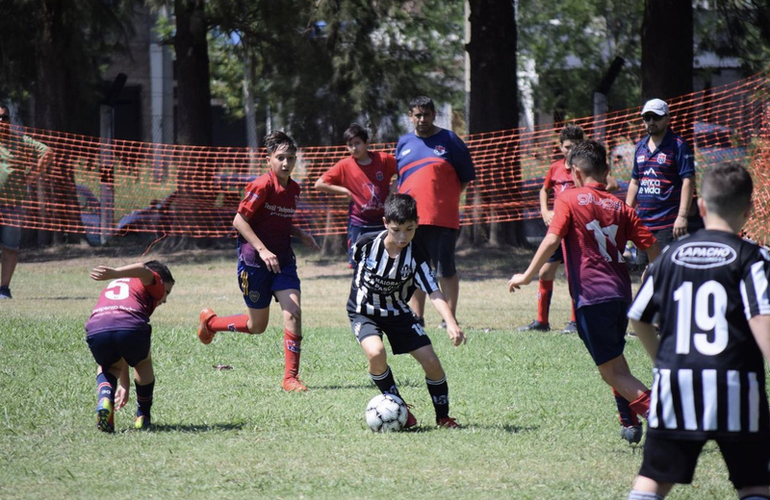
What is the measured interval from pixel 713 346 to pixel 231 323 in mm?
4577

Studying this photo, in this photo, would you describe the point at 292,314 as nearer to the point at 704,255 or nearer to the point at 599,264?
the point at 599,264

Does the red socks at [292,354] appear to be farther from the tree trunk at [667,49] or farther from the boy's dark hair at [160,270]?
the tree trunk at [667,49]

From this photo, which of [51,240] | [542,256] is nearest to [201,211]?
[51,240]

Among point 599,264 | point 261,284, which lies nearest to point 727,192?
point 599,264

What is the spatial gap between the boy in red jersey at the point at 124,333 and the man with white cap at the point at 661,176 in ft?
13.6

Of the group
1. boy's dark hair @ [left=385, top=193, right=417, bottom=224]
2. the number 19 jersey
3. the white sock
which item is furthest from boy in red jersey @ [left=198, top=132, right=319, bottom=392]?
the number 19 jersey

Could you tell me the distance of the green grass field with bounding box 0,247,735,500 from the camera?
4527 mm

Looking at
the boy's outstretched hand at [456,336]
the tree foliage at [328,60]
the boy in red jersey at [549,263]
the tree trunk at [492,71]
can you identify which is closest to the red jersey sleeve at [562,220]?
the boy's outstretched hand at [456,336]

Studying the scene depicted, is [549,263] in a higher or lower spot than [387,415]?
higher

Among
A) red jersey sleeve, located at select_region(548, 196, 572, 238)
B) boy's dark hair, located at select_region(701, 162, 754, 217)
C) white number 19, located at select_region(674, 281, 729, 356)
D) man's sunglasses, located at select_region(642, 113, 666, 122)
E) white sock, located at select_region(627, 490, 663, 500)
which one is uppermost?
man's sunglasses, located at select_region(642, 113, 666, 122)

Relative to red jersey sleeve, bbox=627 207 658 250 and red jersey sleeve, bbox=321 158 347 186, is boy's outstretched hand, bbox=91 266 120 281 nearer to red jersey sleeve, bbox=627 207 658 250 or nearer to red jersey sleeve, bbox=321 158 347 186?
red jersey sleeve, bbox=627 207 658 250

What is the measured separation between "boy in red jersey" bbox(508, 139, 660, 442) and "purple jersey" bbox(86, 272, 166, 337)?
210 cm

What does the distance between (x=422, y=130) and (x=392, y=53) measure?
391 inches

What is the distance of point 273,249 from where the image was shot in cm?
715
